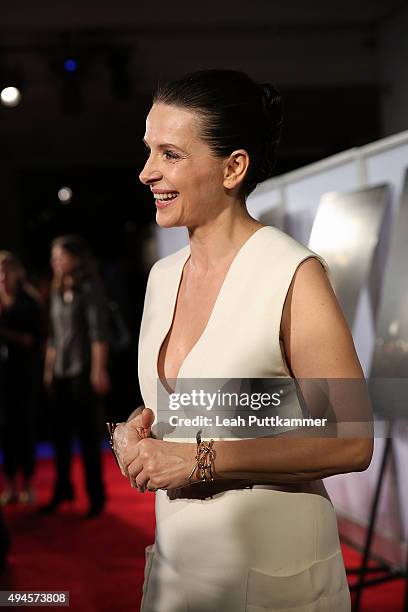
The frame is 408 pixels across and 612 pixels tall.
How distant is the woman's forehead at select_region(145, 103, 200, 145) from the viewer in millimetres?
1028

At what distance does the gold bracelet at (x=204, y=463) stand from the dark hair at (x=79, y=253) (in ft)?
6.98

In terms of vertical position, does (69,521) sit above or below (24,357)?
below

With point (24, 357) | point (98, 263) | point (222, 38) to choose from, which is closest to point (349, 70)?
point (222, 38)

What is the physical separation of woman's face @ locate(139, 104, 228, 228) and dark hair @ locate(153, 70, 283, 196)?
0.04 feet

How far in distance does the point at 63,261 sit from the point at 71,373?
0.61 metres

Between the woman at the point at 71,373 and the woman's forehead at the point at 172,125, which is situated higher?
the woman's forehead at the point at 172,125

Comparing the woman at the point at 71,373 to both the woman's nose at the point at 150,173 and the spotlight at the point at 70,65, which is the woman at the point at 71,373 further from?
the woman's nose at the point at 150,173

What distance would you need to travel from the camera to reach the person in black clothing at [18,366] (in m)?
4.12

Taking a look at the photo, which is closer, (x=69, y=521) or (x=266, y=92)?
(x=266, y=92)

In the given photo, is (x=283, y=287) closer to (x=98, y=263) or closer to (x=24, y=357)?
(x=98, y=263)

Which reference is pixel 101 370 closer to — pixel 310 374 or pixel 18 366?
pixel 310 374

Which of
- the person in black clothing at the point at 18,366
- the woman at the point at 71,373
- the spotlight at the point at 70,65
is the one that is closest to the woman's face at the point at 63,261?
the woman at the point at 71,373

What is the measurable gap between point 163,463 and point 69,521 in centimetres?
286

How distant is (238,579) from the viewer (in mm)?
1059
